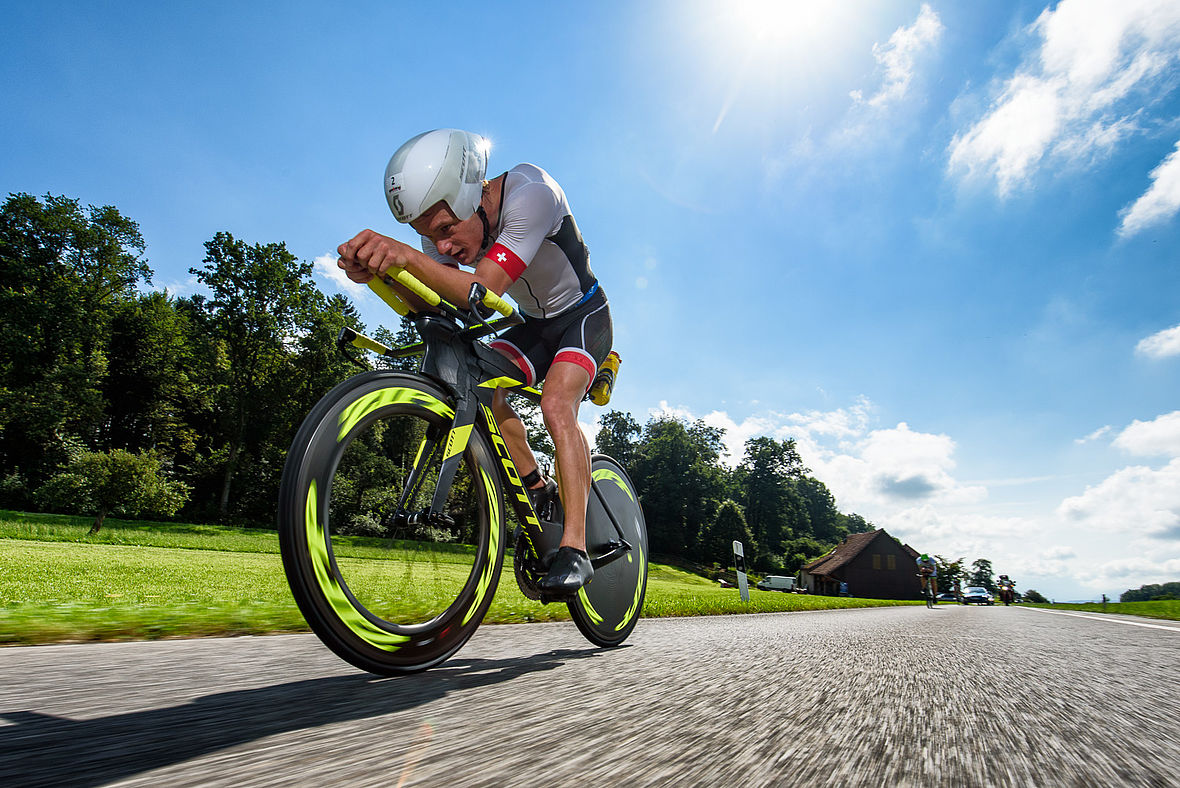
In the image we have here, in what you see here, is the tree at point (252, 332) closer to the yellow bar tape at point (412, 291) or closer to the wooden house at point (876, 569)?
the yellow bar tape at point (412, 291)

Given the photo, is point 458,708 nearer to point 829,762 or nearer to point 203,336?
point 829,762

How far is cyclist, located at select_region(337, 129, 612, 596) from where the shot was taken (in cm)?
209

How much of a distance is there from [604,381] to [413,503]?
131cm

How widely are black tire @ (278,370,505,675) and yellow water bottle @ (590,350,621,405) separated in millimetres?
912

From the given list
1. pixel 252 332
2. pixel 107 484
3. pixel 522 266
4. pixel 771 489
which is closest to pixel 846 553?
pixel 771 489

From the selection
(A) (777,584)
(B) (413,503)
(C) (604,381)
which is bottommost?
(B) (413,503)

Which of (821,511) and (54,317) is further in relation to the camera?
(821,511)

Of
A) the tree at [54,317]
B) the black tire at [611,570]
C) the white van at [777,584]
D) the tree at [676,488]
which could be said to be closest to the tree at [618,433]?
the tree at [676,488]

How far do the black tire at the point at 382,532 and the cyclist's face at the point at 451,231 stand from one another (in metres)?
0.73

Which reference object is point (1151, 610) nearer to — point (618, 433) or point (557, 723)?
point (557, 723)

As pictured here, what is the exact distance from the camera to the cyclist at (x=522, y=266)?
2090 mm

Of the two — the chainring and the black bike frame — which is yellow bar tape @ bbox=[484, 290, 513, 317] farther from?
the chainring

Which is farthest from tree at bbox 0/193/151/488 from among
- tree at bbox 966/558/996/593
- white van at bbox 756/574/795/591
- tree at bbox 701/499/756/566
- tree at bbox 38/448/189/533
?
tree at bbox 966/558/996/593

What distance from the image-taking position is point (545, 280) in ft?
8.98
